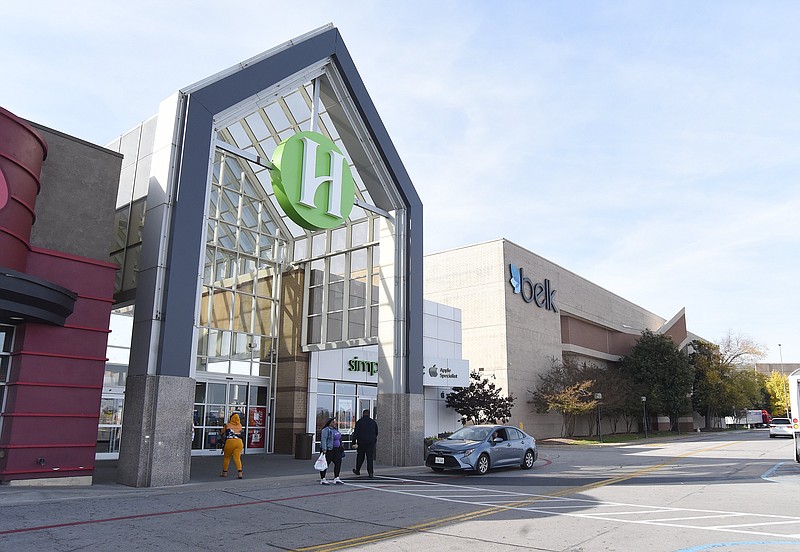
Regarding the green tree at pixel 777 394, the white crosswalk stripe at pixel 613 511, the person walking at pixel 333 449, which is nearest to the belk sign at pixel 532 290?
the person walking at pixel 333 449

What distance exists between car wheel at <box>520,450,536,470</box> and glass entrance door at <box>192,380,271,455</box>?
428 inches

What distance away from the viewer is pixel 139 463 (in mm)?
13203

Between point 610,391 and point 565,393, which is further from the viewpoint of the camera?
point 610,391

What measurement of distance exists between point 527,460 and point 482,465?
2.53 meters

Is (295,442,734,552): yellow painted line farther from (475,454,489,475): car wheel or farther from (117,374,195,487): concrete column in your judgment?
(117,374,195,487): concrete column

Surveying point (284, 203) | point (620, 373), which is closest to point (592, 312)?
point (620, 373)

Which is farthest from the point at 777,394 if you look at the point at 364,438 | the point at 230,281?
the point at 364,438

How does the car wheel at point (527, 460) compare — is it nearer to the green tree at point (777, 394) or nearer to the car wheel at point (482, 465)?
the car wheel at point (482, 465)

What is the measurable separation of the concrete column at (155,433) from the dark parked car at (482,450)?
7.12 meters

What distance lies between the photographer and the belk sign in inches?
1686

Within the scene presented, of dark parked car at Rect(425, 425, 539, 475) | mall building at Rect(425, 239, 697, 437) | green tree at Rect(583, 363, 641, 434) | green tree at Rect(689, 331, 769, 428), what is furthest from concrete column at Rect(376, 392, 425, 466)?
green tree at Rect(689, 331, 769, 428)

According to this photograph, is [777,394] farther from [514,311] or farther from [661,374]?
[514,311]

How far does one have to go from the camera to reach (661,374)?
5456 cm

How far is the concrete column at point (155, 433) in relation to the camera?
1327 cm
